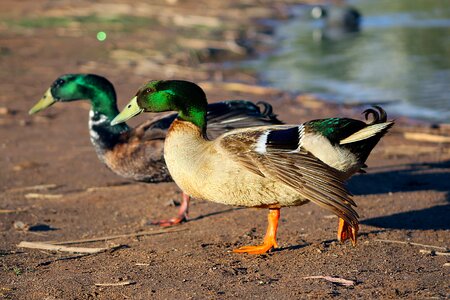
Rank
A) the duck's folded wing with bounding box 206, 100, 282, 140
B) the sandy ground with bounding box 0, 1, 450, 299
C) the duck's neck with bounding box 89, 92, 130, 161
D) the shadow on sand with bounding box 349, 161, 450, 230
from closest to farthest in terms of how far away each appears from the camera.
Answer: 1. the sandy ground with bounding box 0, 1, 450, 299
2. the shadow on sand with bounding box 349, 161, 450, 230
3. the duck's folded wing with bounding box 206, 100, 282, 140
4. the duck's neck with bounding box 89, 92, 130, 161

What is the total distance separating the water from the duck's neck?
5229 millimetres

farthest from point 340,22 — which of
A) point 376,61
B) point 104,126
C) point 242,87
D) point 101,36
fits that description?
point 104,126

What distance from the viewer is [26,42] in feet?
57.9

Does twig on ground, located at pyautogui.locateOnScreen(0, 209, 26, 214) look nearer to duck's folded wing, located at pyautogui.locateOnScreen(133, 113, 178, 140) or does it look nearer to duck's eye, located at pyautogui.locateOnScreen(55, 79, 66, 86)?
duck's folded wing, located at pyautogui.locateOnScreen(133, 113, 178, 140)

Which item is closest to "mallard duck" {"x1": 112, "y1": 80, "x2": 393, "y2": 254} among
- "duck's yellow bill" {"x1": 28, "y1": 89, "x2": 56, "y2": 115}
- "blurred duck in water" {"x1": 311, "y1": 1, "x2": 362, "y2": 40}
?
"duck's yellow bill" {"x1": 28, "y1": 89, "x2": 56, "y2": 115}

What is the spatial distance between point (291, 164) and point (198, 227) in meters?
1.69

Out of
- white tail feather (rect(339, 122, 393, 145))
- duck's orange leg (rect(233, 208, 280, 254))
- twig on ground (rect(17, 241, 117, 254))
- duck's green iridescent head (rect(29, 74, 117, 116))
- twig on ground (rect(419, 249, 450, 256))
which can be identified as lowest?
twig on ground (rect(17, 241, 117, 254))

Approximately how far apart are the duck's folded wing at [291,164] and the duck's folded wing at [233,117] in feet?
5.31

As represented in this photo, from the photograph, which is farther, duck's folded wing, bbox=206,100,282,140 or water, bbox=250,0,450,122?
water, bbox=250,0,450,122

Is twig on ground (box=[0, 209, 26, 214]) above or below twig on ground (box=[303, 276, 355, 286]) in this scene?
below

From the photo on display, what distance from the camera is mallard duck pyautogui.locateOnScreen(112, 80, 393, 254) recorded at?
17.5ft

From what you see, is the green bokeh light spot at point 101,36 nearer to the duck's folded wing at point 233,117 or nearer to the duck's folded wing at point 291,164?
the duck's folded wing at point 233,117

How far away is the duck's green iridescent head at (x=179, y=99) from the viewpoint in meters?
5.98

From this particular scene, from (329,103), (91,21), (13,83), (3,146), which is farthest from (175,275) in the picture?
(91,21)
